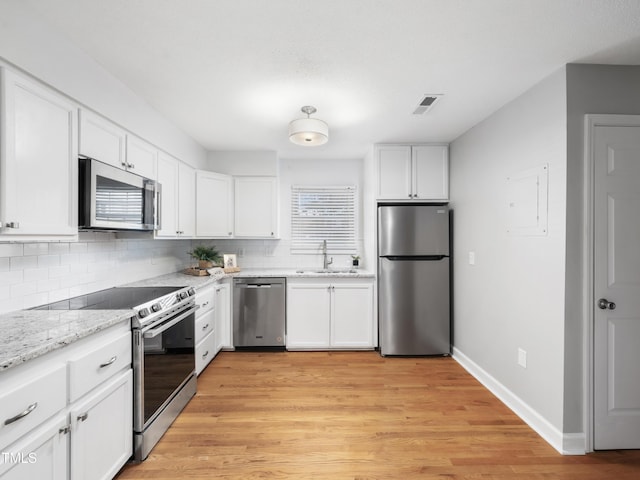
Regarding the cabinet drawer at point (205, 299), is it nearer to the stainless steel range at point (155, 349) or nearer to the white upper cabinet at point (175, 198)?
the stainless steel range at point (155, 349)

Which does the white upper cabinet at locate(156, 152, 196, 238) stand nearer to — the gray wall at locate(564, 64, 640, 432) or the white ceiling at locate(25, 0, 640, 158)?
the white ceiling at locate(25, 0, 640, 158)

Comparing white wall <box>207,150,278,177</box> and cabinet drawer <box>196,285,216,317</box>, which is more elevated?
white wall <box>207,150,278,177</box>

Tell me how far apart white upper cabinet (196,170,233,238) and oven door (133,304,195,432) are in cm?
142

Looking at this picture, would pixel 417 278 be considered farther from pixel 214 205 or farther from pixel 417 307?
pixel 214 205

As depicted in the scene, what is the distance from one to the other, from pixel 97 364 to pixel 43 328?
289 millimetres

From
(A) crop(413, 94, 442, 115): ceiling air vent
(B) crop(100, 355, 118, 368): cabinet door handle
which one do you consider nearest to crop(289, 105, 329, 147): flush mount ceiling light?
(A) crop(413, 94, 442, 115): ceiling air vent

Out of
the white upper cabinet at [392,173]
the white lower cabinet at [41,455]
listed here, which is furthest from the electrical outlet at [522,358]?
the white lower cabinet at [41,455]

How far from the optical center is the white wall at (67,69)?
4.80 feet

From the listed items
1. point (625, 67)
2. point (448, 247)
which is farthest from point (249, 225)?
point (625, 67)

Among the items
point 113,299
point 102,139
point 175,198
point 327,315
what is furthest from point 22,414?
point 327,315

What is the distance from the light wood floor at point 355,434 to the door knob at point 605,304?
93cm

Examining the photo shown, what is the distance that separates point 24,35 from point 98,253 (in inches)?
59.2

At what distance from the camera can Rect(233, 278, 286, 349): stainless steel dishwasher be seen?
370 centimetres

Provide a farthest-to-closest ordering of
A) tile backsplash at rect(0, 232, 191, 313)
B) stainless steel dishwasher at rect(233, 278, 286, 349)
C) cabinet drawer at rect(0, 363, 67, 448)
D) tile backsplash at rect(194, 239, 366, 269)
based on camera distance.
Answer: tile backsplash at rect(194, 239, 366, 269)
stainless steel dishwasher at rect(233, 278, 286, 349)
tile backsplash at rect(0, 232, 191, 313)
cabinet drawer at rect(0, 363, 67, 448)
